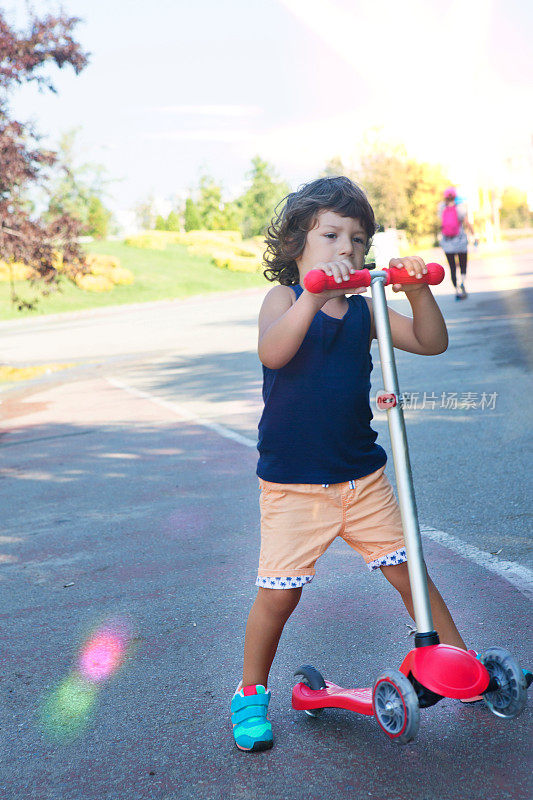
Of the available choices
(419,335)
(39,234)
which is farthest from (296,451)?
(39,234)

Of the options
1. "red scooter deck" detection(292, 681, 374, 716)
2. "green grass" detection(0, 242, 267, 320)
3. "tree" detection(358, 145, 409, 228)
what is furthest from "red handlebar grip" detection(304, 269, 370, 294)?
"tree" detection(358, 145, 409, 228)

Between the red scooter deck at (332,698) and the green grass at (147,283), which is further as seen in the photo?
the green grass at (147,283)

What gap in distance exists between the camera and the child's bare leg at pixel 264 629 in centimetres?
270

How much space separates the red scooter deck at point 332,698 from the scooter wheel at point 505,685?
357 mm

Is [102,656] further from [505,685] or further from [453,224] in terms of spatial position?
[453,224]

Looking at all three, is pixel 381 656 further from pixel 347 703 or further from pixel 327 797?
pixel 327 797

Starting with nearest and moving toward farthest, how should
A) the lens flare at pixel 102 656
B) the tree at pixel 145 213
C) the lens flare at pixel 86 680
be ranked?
the lens flare at pixel 86 680 < the lens flare at pixel 102 656 < the tree at pixel 145 213

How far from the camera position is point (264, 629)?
2721 mm

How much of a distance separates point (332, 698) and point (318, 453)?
76cm

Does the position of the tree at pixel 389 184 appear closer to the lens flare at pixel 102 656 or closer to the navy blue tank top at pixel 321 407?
the lens flare at pixel 102 656

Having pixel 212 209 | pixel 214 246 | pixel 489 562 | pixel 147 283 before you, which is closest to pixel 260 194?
pixel 212 209

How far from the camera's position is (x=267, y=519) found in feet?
9.00

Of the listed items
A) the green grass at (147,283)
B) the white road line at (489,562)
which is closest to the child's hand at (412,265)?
the white road line at (489,562)

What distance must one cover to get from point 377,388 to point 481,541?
492 centimetres
